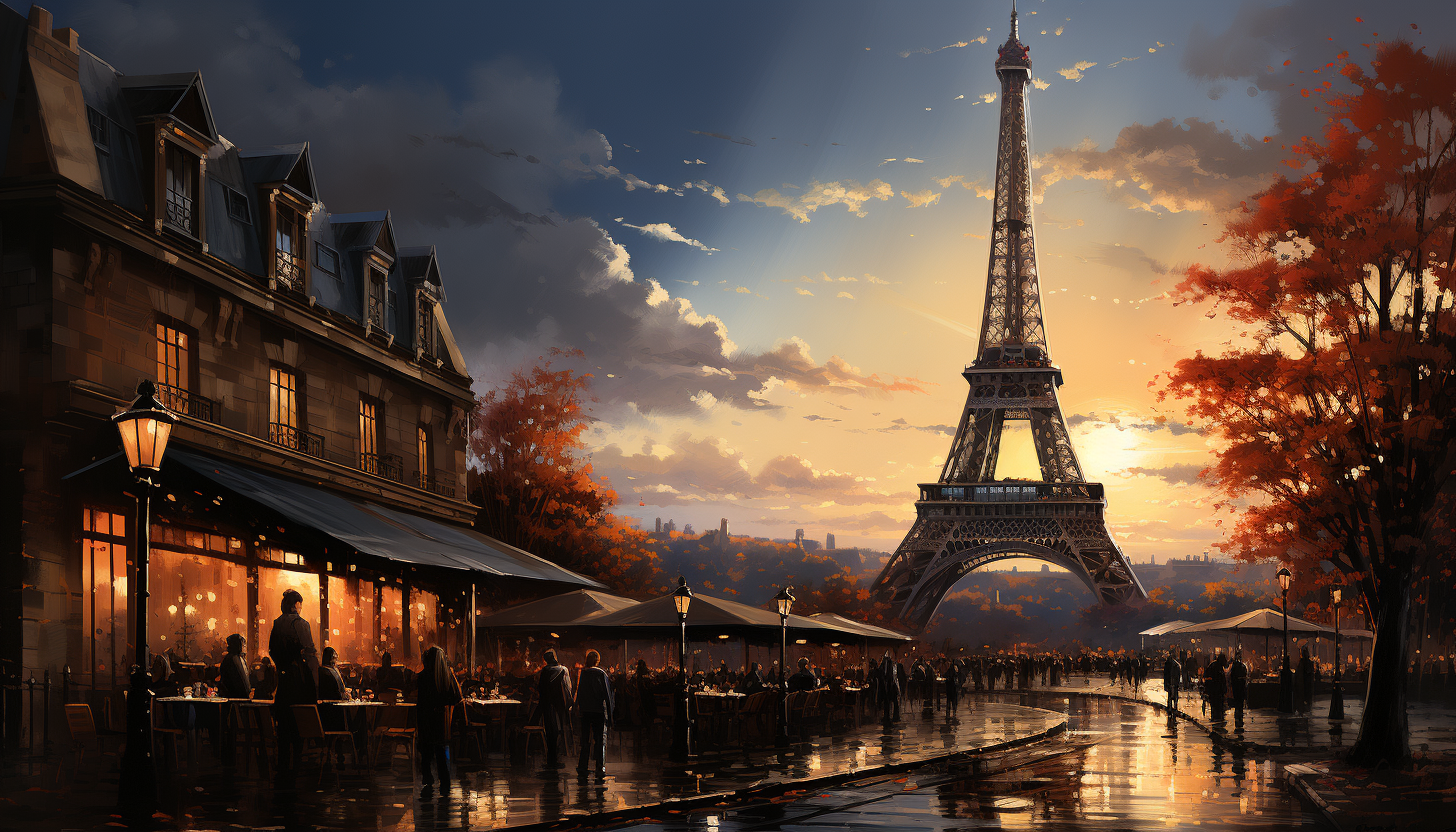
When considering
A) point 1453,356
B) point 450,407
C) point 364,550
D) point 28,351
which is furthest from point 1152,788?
point 450,407

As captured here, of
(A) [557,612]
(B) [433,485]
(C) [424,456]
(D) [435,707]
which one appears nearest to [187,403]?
(A) [557,612]

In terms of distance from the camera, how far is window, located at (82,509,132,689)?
64.3 ft

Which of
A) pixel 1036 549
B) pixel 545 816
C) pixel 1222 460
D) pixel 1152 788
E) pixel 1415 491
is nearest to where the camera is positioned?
pixel 545 816

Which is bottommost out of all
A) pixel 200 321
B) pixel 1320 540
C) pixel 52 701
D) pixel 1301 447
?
pixel 52 701

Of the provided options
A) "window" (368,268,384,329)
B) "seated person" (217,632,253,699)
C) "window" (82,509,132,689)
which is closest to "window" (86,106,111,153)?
"window" (82,509,132,689)

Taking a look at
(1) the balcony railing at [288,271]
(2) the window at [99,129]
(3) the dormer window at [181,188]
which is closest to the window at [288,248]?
(1) the balcony railing at [288,271]

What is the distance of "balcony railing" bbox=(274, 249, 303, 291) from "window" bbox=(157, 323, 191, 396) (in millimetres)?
3040

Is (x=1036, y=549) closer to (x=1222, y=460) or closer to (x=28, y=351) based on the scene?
(x=1222, y=460)

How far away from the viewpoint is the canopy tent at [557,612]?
86.1 feet

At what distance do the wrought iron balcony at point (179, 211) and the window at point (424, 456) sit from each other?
10138 mm

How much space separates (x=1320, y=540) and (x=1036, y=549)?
58.1 meters

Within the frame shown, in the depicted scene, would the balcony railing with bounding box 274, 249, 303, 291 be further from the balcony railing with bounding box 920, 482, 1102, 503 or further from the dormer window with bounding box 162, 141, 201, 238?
the balcony railing with bounding box 920, 482, 1102, 503

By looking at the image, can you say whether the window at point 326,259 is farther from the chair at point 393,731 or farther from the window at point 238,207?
the chair at point 393,731

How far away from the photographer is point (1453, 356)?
61.3ft
